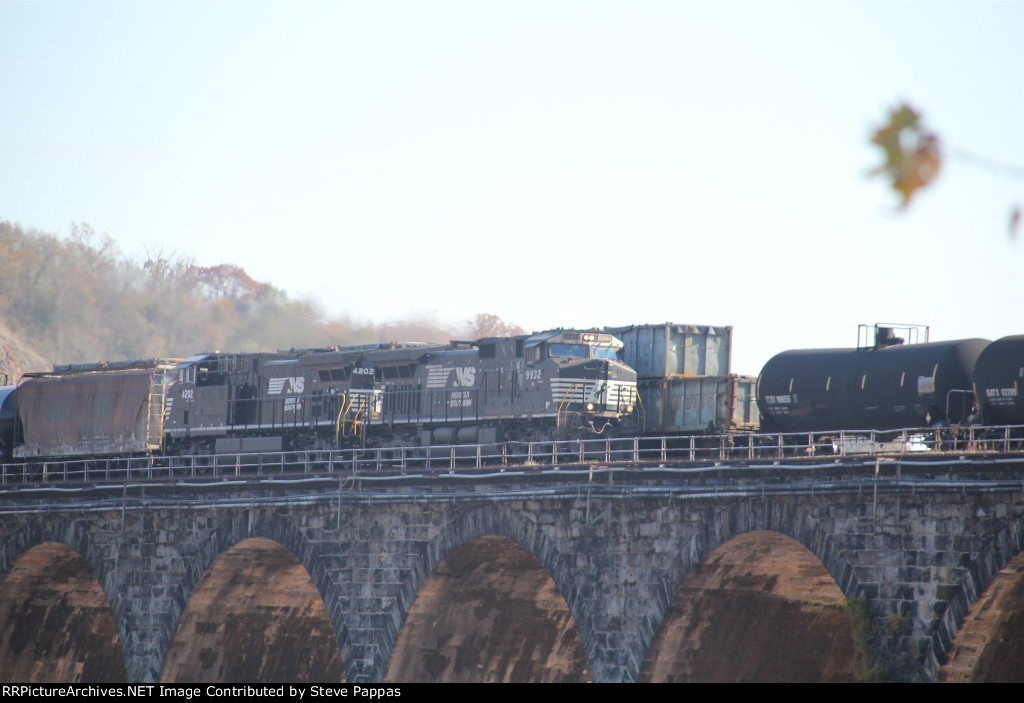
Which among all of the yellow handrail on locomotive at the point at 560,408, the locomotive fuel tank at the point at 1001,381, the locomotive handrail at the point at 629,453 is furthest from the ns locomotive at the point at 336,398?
the locomotive fuel tank at the point at 1001,381

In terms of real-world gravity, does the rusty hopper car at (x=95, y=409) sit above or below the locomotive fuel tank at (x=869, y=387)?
below

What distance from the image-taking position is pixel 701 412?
1305 inches

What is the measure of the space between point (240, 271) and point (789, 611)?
94333 millimetres

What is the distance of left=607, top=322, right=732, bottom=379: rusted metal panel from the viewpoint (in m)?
35.0

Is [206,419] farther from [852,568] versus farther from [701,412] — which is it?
[852,568]

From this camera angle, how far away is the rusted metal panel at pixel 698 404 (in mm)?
32562

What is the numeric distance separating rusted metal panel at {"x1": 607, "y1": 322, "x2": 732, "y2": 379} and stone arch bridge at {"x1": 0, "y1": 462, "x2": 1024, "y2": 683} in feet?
25.1

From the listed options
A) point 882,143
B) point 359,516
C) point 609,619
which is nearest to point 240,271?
point 359,516

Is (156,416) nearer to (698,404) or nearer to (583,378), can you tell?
(583,378)

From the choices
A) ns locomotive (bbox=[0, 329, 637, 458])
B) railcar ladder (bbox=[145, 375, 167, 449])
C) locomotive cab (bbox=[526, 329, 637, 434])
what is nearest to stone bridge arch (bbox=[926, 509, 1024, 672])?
locomotive cab (bbox=[526, 329, 637, 434])

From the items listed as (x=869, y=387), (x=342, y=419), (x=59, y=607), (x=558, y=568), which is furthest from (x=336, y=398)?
(x=869, y=387)

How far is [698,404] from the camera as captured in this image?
33.3m

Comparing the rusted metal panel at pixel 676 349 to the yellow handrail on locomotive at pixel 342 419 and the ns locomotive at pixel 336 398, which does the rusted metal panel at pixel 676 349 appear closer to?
the ns locomotive at pixel 336 398

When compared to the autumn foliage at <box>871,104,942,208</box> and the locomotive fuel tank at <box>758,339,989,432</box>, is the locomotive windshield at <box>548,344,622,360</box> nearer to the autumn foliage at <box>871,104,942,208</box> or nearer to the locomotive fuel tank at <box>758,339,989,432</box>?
the locomotive fuel tank at <box>758,339,989,432</box>
